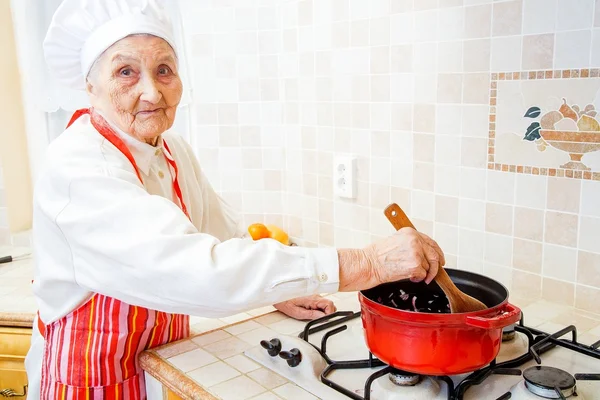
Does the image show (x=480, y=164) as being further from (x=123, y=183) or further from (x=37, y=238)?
(x=37, y=238)

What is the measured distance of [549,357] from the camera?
1156 mm

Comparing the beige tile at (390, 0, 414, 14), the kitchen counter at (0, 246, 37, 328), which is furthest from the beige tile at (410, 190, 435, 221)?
the kitchen counter at (0, 246, 37, 328)

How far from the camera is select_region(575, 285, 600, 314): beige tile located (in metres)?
1.35

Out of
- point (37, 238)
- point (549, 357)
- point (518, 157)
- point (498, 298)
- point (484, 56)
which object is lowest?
point (549, 357)

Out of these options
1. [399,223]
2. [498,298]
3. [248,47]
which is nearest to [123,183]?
[399,223]

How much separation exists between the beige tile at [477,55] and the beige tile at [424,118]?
15 centimetres

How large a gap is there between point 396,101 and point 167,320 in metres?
0.84

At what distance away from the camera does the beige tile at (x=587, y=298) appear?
1.35 m

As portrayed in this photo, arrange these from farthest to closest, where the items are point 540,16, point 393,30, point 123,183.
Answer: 1. point 393,30
2. point 540,16
3. point 123,183

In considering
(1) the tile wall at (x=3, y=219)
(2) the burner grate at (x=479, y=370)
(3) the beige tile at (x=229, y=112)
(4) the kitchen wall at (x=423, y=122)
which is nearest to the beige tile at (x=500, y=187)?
(4) the kitchen wall at (x=423, y=122)

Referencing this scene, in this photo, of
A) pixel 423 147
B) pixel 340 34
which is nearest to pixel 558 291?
pixel 423 147

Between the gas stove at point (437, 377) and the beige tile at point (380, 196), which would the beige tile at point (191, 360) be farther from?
the beige tile at point (380, 196)

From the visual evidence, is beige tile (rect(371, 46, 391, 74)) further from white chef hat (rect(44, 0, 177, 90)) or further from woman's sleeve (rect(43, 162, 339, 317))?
woman's sleeve (rect(43, 162, 339, 317))

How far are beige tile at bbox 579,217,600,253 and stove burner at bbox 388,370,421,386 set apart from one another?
1.78 feet
